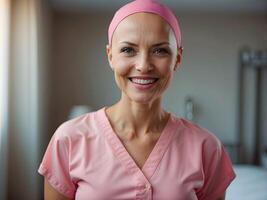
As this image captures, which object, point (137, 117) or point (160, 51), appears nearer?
point (160, 51)

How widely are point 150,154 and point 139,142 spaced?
41mm

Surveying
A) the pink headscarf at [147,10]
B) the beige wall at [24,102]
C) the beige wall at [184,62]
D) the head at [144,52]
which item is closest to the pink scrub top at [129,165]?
the head at [144,52]

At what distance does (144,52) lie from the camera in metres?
0.70

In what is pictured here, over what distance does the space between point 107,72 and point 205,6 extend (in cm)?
100

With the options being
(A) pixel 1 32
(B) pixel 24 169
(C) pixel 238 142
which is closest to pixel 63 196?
(A) pixel 1 32

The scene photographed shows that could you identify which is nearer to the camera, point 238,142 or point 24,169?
point 24,169

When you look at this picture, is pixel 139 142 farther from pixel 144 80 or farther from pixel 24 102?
pixel 24 102

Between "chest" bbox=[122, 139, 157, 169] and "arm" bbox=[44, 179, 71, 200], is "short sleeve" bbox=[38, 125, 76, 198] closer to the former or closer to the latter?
"arm" bbox=[44, 179, 71, 200]

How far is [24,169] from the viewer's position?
7.61 feet

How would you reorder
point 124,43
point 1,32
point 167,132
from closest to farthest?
point 124,43 → point 167,132 → point 1,32

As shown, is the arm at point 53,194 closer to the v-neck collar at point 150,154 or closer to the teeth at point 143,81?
the v-neck collar at point 150,154

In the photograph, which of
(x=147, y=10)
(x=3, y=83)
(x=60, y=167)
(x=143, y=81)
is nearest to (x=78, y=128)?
(x=60, y=167)

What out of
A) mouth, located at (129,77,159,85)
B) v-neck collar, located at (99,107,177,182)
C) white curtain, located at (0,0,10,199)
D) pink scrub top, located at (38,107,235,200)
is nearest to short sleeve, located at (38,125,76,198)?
pink scrub top, located at (38,107,235,200)

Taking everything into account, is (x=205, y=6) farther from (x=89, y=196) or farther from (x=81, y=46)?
(x=89, y=196)
